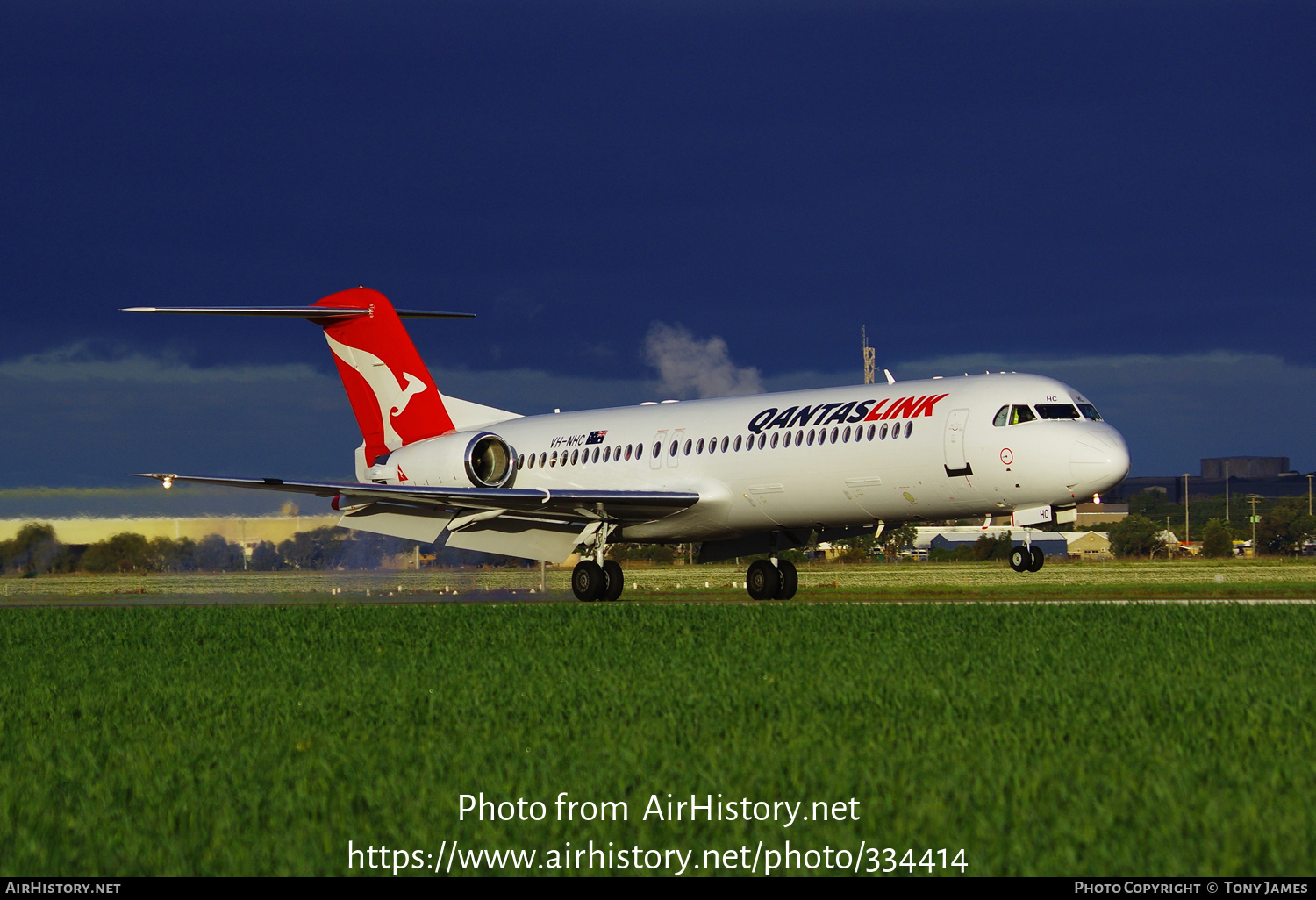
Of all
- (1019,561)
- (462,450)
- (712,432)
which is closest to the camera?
(1019,561)

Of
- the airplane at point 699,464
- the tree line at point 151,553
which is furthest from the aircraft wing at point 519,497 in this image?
the tree line at point 151,553

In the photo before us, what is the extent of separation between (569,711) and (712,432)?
1895 cm

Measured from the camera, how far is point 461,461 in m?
32.3

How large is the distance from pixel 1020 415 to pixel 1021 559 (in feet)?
9.52

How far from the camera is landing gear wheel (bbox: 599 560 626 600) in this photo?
2938cm

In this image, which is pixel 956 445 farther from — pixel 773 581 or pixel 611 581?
pixel 611 581

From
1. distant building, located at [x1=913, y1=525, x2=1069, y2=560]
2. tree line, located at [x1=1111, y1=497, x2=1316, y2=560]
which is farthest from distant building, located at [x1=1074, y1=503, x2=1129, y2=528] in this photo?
tree line, located at [x1=1111, y1=497, x2=1316, y2=560]

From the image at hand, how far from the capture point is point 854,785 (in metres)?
7.09

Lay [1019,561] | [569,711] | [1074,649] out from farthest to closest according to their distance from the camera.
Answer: [1019,561], [1074,649], [569,711]

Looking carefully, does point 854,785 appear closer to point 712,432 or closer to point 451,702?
point 451,702

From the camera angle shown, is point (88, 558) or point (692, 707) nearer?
point (692, 707)

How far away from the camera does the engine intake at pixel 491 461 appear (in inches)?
1286

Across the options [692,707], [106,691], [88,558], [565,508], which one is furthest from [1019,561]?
[88,558]

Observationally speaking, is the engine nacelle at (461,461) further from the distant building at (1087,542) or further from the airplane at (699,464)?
the distant building at (1087,542)
